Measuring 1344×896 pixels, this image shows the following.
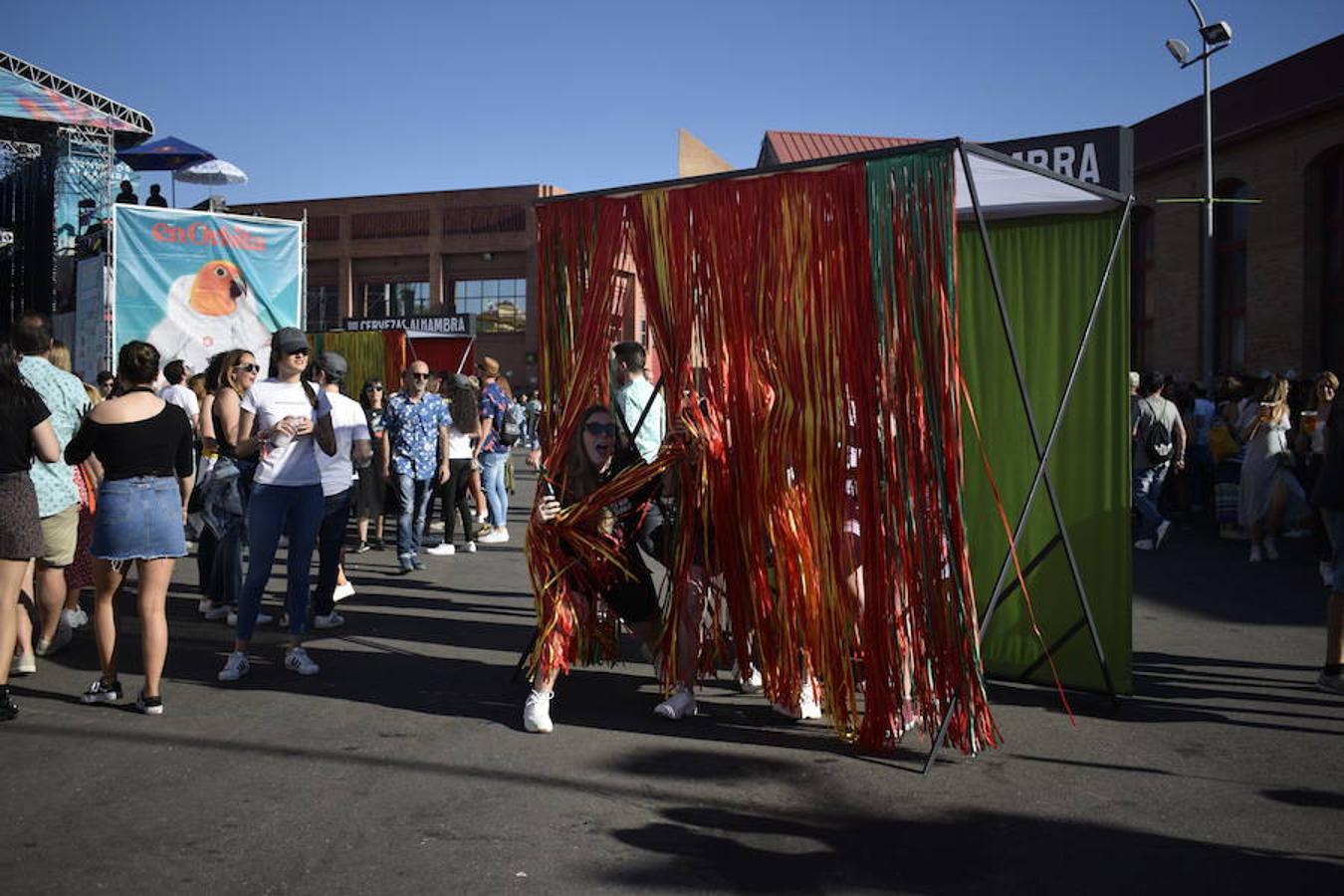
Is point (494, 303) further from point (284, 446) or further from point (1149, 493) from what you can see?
point (284, 446)

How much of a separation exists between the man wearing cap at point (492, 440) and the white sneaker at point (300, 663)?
17.5 ft

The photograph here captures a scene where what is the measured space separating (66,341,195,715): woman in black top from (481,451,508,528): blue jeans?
6336 millimetres

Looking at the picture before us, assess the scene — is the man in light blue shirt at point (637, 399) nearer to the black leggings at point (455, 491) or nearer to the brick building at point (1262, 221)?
the black leggings at point (455, 491)

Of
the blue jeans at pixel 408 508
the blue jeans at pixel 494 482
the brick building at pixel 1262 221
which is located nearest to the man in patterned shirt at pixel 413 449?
the blue jeans at pixel 408 508

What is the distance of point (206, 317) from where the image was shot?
12.5m

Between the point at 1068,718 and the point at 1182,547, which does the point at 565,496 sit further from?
the point at 1182,547

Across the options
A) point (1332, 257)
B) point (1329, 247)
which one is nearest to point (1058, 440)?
point (1332, 257)

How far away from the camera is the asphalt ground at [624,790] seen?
3518 millimetres

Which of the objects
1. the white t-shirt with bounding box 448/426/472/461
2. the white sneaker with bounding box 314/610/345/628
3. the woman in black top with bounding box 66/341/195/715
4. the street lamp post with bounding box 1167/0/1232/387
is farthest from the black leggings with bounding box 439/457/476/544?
the street lamp post with bounding box 1167/0/1232/387

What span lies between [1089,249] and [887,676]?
8.29ft

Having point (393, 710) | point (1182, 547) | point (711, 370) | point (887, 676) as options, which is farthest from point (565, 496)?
point (1182, 547)

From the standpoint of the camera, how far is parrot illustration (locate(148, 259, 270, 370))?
12.4 metres

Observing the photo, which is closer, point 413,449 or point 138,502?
point 138,502

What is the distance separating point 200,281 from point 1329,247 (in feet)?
64.4
